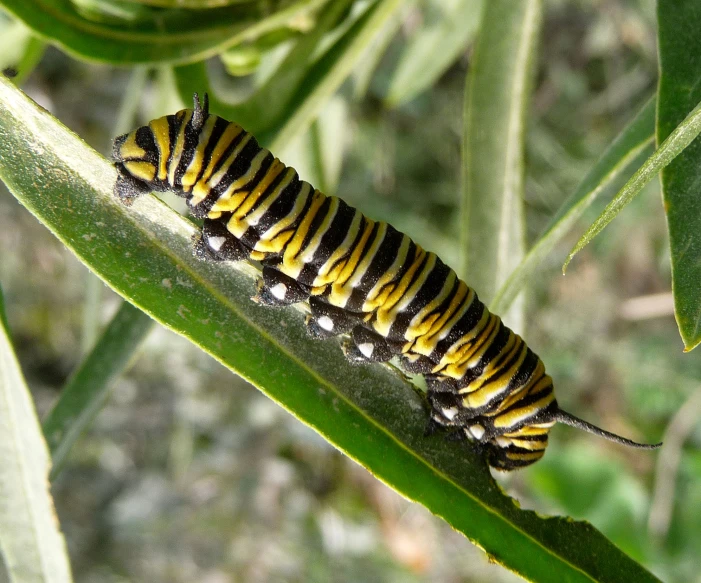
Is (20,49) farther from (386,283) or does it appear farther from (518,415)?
(518,415)

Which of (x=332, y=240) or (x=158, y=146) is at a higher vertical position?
(x=332, y=240)

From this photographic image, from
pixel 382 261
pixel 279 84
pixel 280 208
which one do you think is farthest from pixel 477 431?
pixel 279 84

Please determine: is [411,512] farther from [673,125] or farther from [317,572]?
[673,125]

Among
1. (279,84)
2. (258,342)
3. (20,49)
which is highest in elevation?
(279,84)

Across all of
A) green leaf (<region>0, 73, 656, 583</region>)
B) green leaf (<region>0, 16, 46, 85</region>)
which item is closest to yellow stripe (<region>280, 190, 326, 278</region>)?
green leaf (<region>0, 73, 656, 583</region>)

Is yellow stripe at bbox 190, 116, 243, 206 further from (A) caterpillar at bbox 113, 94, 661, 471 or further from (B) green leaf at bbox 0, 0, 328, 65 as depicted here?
(B) green leaf at bbox 0, 0, 328, 65

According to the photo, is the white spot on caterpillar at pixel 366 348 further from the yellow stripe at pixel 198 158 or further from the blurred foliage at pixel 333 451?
the blurred foliage at pixel 333 451

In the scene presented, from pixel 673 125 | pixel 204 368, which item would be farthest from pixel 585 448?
pixel 673 125
